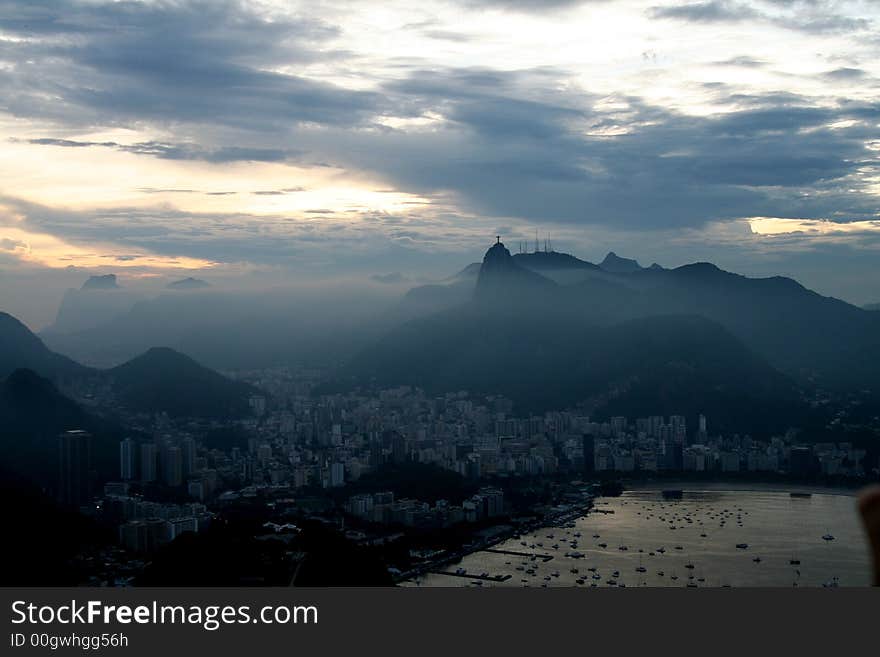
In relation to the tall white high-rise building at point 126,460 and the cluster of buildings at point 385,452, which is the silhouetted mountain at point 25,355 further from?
the tall white high-rise building at point 126,460

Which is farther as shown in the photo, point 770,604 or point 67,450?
point 67,450

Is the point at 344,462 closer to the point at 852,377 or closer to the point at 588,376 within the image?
the point at 588,376

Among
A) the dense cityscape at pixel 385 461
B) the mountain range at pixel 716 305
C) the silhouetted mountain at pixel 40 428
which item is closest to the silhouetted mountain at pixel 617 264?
the mountain range at pixel 716 305

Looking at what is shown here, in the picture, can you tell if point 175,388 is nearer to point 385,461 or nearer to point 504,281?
point 385,461

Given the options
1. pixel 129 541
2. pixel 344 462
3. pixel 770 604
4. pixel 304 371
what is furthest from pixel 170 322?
pixel 770 604

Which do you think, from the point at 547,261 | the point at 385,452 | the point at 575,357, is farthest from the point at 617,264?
the point at 385,452

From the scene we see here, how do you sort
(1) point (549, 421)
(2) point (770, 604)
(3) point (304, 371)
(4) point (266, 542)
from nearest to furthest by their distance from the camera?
(2) point (770, 604), (4) point (266, 542), (1) point (549, 421), (3) point (304, 371)

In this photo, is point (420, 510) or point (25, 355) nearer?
point (420, 510)
